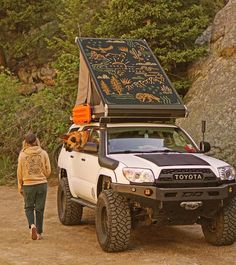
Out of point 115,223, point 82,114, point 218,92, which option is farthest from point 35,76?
point 115,223

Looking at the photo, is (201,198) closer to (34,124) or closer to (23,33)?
(34,124)

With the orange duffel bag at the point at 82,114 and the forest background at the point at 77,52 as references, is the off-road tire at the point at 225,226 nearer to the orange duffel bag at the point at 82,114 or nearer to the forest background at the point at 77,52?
the orange duffel bag at the point at 82,114

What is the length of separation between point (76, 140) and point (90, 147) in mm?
948

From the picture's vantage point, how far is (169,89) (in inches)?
412

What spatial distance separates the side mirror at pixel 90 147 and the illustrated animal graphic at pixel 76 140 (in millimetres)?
367

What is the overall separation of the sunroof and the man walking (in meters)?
1.52

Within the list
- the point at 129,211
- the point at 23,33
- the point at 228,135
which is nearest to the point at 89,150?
the point at 129,211

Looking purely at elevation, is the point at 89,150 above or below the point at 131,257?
above

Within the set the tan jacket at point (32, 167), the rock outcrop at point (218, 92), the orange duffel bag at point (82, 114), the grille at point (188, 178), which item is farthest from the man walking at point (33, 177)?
the rock outcrop at point (218, 92)

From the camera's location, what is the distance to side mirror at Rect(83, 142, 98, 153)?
30.0 feet

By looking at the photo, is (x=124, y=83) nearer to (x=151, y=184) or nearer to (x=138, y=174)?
(x=138, y=174)

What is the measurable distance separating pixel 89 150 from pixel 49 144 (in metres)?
8.73

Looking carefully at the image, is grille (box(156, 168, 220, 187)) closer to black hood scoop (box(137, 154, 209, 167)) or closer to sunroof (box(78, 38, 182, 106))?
black hood scoop (box(137, 154, 209, 167))

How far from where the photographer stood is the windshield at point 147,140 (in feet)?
29.9
